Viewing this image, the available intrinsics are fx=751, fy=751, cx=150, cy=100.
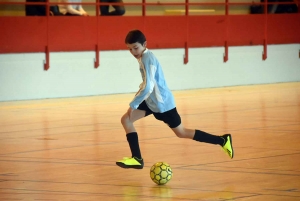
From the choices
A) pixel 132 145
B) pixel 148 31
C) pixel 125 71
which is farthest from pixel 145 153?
pixel 148 31

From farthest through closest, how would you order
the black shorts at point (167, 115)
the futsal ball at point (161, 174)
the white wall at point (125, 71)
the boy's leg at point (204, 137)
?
1. the white wall at point (125, 71)
2. the boy's leg at point (204, 137)
3. the black shorts at point (167, 115)
4. the futsal ball at point (161, 174)

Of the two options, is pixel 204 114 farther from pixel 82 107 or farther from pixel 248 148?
pixel 248 148

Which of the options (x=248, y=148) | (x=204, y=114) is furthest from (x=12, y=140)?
(x=204, y=114)

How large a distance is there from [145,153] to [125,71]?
8378mm

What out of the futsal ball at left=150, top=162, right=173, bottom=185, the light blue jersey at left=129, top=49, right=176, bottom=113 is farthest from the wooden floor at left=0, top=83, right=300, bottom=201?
the light blue jersey at left=129, top=49, right=176, bottom=113

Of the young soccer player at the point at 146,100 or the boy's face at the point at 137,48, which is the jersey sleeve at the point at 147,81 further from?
the boy's face at the point at 137,48

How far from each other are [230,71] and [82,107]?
19.2 ft

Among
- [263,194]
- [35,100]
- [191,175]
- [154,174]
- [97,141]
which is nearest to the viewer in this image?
[263,194]

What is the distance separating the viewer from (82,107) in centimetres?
1401

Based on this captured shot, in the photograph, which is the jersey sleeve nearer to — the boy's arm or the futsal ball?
the boy's arm

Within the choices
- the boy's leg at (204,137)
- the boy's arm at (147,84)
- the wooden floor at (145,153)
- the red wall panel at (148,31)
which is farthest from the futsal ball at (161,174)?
the red wall panel at (148,31)

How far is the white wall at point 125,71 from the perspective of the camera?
15484 millimetres

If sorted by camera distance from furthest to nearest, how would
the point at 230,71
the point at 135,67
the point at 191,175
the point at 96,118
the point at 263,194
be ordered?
the point at 230,71 < the point at 135,67 < the point at 96,118 < the point at 191,175 < the point at 263,194

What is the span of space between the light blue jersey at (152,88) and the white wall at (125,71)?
27.3 feet
